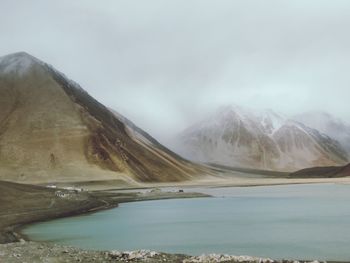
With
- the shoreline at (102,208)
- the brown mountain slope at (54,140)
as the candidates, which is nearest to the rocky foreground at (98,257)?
the shoreline at (102,208)

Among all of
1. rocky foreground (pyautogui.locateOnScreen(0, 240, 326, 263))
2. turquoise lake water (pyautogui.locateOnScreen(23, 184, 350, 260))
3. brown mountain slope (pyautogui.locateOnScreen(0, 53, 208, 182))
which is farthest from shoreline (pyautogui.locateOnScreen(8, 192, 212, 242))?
brown mountain slope (pyautogui.locateOnScreen(0, 53, 208, 182))

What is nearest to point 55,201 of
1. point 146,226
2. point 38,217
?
point 38,217

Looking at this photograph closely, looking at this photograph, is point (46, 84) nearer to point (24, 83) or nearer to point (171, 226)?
point (24, 83)

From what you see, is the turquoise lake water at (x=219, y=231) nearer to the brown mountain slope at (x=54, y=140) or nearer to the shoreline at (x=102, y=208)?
the shoreline at (x=102, y=208)

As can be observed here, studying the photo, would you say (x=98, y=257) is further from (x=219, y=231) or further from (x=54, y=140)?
(x=54, y=140)

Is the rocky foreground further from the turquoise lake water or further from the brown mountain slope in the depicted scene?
the brown mountain slope
